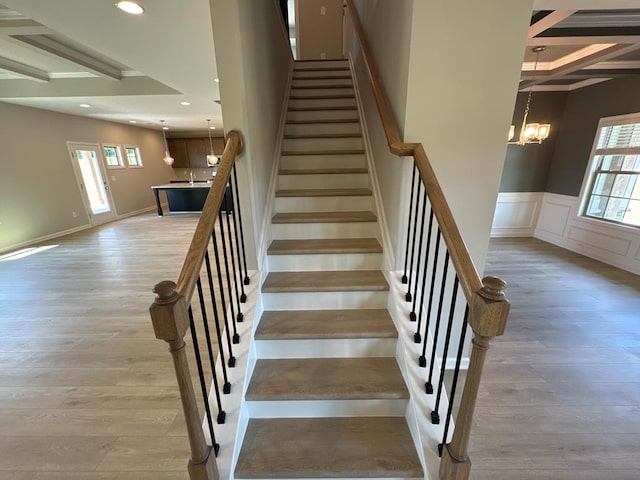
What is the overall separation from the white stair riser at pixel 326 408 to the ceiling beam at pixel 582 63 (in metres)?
4.46

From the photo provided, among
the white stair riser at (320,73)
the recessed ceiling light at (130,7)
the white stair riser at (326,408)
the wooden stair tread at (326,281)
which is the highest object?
the white stair riser at (320,73)

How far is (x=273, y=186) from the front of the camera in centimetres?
243

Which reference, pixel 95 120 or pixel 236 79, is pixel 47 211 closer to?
pixel 95 120

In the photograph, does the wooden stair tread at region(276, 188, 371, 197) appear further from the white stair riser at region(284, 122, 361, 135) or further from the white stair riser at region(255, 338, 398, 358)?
the white stair riser at region(255, 338, 398, 358)

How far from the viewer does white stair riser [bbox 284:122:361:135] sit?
312 cm

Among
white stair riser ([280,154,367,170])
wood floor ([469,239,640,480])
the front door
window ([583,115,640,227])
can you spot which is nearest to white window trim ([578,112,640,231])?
window ([583,115,640,227])

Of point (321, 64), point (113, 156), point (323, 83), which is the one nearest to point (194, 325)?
point (323, 83)

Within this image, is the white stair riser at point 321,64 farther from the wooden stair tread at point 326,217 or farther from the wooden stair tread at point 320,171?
the wooden stair tread at point 326,217

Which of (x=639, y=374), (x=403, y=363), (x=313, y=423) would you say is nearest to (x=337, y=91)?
(x=403, y=363)

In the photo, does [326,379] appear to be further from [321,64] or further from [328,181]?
[321,64]

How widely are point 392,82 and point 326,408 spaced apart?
83.0 inches

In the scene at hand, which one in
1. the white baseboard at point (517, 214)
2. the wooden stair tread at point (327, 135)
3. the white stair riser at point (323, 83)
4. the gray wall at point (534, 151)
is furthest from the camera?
the white baseboard at point (517, 214)

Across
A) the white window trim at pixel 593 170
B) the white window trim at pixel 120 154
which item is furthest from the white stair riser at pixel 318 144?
the white window trim at pixel 120 154

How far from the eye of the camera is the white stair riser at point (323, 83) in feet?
12.5
